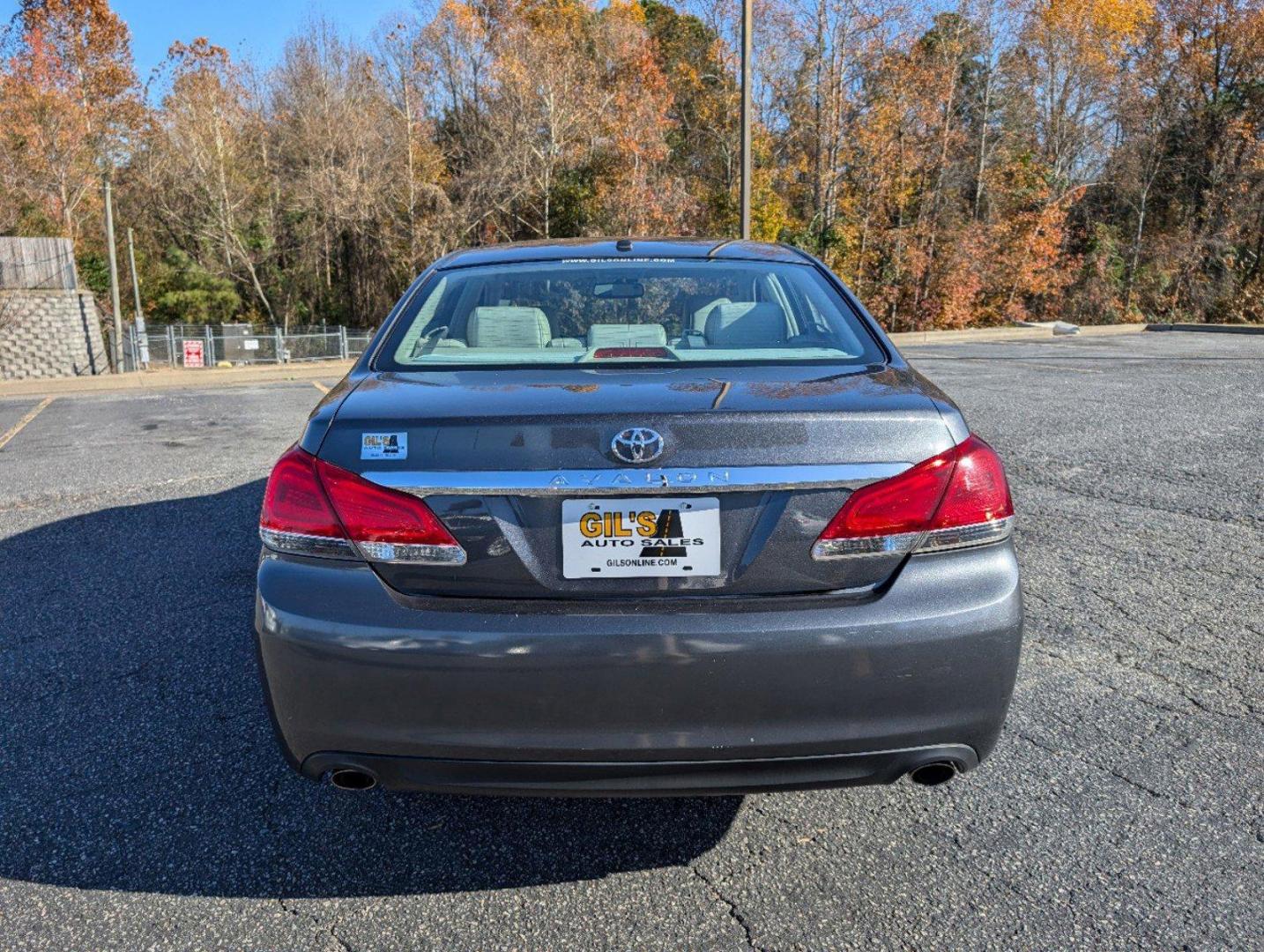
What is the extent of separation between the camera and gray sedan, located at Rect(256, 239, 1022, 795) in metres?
1.95

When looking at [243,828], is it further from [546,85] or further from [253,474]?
[546,85]

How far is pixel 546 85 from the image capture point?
36.3 metres

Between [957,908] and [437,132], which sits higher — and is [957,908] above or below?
below

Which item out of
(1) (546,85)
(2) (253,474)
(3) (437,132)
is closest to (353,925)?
(2) (253,474)

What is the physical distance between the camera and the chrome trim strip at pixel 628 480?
1.95m

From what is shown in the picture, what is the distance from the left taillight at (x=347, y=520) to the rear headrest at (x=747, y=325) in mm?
1103

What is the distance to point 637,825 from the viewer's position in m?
2.55

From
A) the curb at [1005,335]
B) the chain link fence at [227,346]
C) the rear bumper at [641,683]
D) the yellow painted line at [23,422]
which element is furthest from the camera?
the chain link fence at [227,346]

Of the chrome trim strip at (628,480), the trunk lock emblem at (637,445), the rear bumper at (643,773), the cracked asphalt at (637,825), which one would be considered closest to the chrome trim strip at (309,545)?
the chrome trim strip at (628,480)

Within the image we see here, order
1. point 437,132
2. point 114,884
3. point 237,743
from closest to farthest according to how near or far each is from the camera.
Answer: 1. point 114,884
2. point 237,743
3. point 437,132

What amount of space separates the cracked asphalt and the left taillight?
0.84m

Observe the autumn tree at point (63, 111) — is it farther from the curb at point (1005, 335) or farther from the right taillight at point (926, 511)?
the right taillight at point (926, 511)

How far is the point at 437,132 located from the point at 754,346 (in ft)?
134

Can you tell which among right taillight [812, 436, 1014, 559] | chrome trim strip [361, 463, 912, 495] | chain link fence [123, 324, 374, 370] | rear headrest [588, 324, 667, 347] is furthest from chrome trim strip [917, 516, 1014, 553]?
chain link fence [123, 324, 374, 370]
